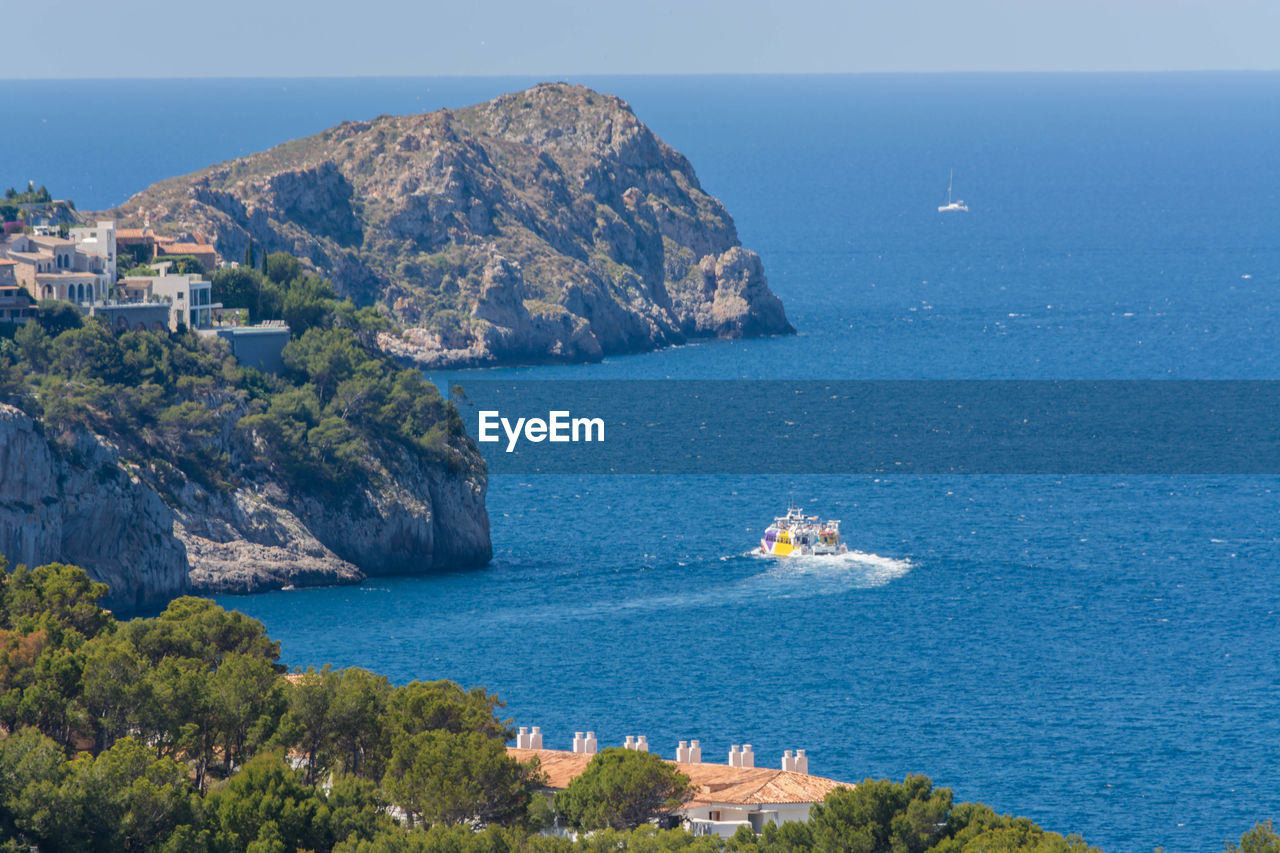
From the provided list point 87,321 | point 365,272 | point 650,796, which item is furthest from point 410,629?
point 365,272

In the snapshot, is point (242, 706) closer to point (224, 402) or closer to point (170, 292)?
point (224, 402)

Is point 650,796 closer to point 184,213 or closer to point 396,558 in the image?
point 396,558

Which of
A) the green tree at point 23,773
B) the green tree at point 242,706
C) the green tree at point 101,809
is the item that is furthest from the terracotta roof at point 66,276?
the green tree at point 101,809

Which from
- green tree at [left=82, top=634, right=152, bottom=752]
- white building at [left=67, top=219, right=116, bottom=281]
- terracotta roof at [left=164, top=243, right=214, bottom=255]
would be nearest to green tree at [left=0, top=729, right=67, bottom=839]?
green tree at [left=82, top=634, right=152, bottom=752]

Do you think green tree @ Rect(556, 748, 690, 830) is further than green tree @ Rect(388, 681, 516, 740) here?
No

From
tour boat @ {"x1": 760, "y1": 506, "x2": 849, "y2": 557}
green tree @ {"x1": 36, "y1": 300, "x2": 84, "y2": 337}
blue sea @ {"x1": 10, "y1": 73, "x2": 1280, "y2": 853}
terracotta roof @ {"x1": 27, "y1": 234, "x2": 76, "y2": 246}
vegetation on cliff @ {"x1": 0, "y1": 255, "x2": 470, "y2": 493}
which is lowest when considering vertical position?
blue sea @ {"x1": 10, "y1": 73, "x2": 1280, "y2": 853}

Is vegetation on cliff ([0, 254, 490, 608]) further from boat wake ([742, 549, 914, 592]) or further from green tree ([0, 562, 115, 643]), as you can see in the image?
green tree ([0, 562, 115, 643])

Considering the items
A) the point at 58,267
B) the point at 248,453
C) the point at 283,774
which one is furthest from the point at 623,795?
the point at 58,267
